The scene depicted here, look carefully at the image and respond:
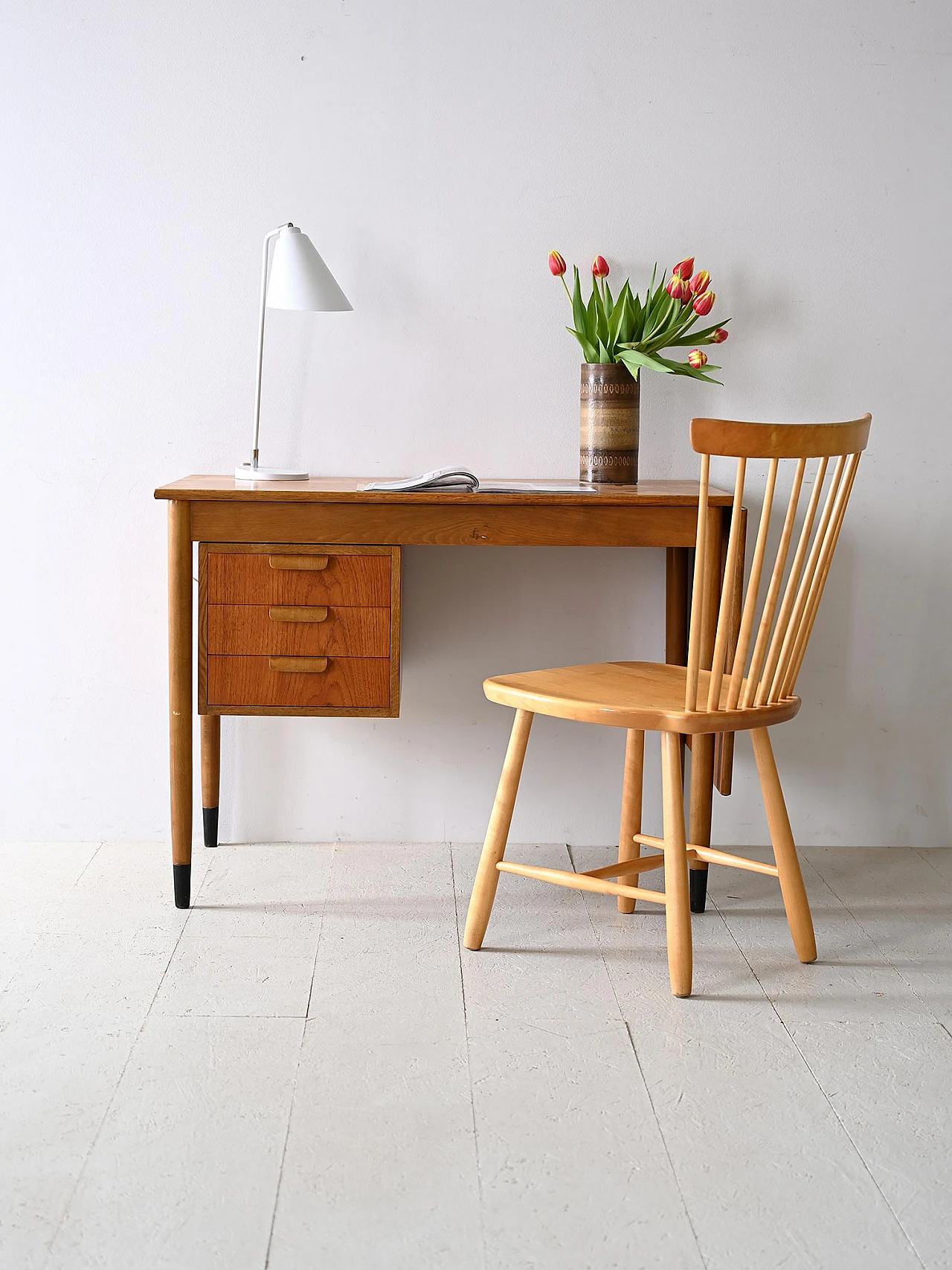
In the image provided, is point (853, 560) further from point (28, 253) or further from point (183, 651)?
point (28, 253)

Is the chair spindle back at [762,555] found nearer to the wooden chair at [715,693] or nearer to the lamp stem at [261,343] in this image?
the wooden chair at [715,693]

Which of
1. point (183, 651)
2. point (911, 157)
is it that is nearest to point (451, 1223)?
point (183, 651)

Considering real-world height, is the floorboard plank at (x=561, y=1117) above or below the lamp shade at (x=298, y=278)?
below

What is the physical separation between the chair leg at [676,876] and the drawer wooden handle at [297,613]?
662mm

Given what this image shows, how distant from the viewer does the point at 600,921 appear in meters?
2.25

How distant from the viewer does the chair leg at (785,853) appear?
6.66ft

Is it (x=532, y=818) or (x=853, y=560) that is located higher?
(x=853, y=560)

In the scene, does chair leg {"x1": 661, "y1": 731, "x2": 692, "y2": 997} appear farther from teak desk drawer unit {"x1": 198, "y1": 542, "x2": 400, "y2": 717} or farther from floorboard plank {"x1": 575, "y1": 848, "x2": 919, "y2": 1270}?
teak desk drawer unit {"x1": 198, "y1": 542, "x2": 400, "y2": 717}

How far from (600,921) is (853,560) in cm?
99

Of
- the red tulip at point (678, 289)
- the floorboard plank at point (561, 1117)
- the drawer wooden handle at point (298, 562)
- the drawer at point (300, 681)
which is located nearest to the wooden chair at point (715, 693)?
the floorboard plank at point (561, 1117)

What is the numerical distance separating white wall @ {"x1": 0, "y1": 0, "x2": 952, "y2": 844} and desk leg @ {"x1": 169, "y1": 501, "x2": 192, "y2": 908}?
0.41m

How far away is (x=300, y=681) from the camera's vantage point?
2.22 metres

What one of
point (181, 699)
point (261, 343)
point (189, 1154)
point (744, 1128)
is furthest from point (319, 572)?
point (744, 1128)

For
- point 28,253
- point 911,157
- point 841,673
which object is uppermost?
point 911,157
